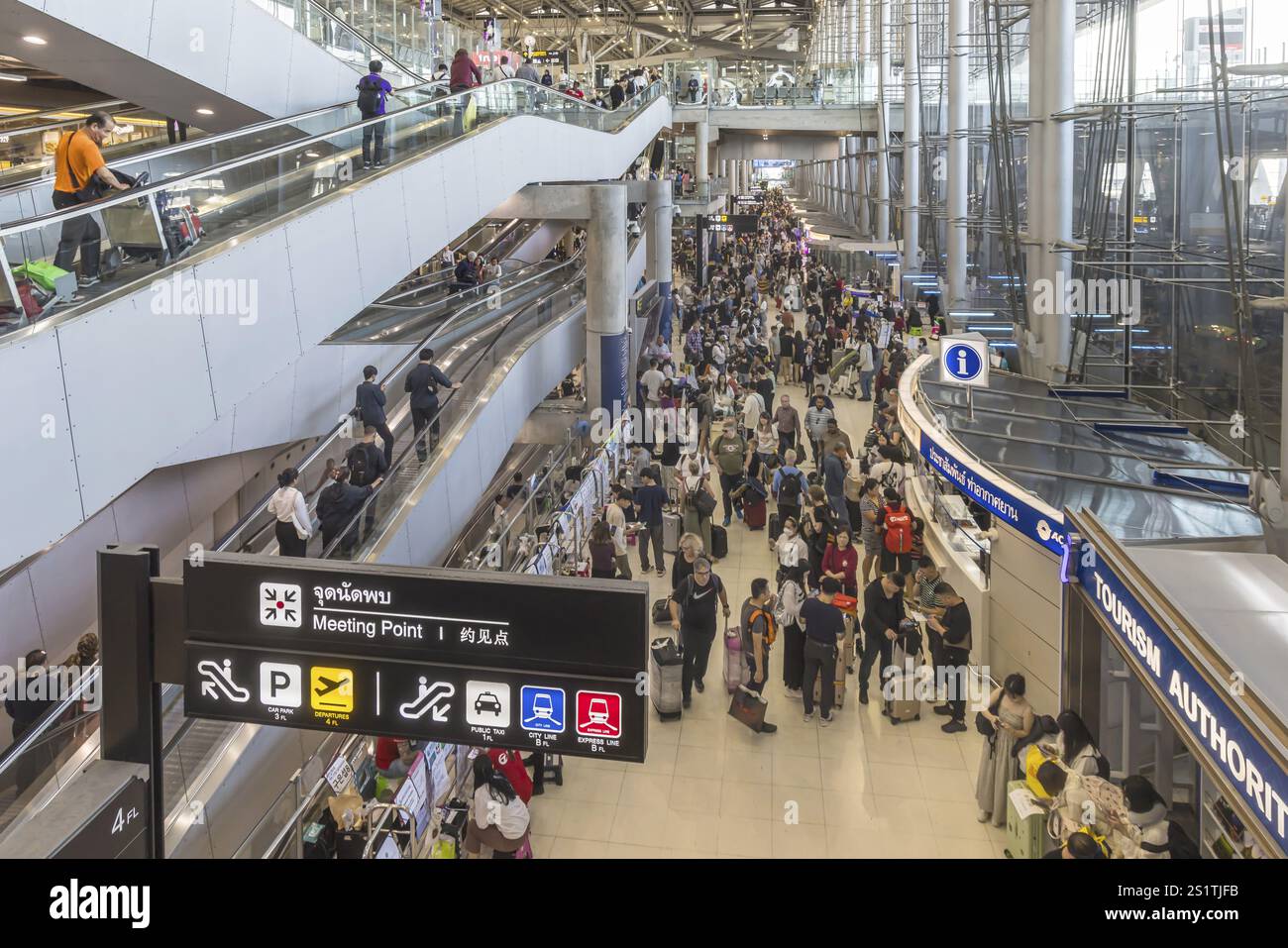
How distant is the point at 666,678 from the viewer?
9.57 m

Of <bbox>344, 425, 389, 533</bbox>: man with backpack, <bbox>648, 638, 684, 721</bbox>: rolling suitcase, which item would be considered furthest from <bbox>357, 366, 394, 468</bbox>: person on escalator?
<bbox>648, 638, 684, 721</bbox>: rolling suitcase

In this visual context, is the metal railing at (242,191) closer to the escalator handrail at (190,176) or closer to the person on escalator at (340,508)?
the escalator handrail at (190,176)

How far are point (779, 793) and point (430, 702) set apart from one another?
5014 mm

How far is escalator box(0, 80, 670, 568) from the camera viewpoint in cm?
663

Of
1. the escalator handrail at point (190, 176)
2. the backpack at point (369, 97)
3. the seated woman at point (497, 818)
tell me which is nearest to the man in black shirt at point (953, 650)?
the seated woman at point (497, 818)

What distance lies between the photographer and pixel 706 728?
375 inches

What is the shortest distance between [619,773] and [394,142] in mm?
6997

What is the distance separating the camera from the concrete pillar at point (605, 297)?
18766mm

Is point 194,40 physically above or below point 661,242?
above

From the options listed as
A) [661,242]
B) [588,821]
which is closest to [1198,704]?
[588,821]

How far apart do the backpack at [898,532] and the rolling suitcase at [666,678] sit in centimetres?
313

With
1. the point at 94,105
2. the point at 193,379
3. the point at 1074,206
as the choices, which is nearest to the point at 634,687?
the point at 193,379

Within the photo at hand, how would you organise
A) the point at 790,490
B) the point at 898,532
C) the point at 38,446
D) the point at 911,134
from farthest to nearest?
the point at 911,134
the point at 790,490
the point at 898,532
the point at 38,446

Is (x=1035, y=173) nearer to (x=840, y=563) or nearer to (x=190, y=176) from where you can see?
(x=840, y=563)
